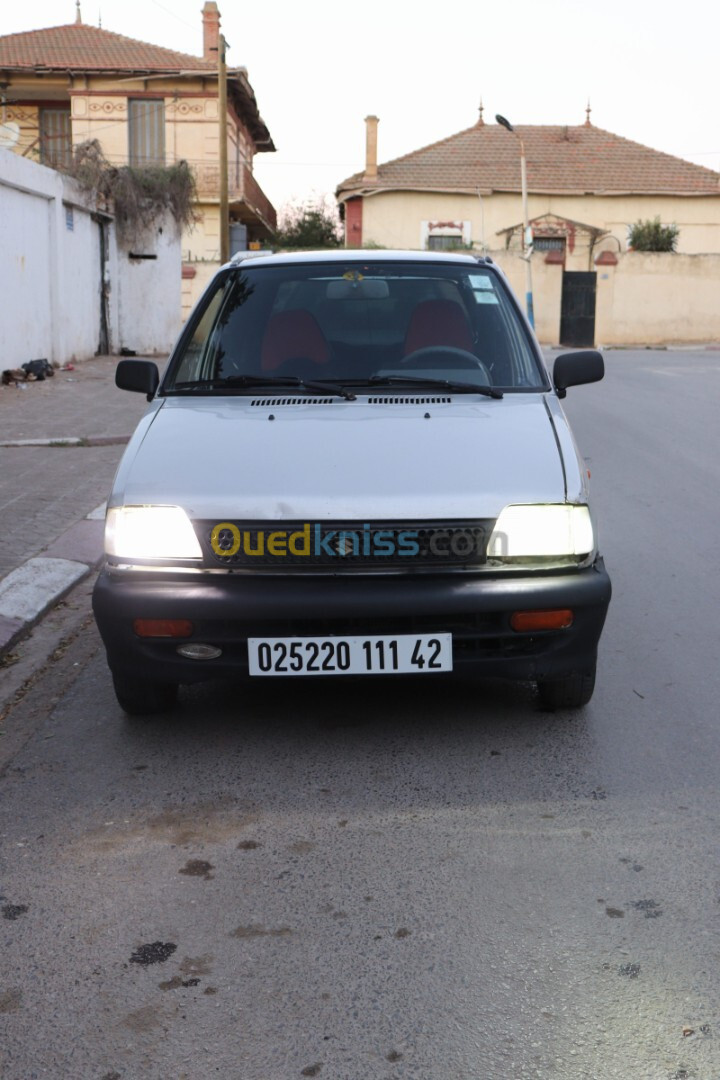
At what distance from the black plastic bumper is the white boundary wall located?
13.7m

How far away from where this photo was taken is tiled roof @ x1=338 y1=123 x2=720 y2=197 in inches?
1871

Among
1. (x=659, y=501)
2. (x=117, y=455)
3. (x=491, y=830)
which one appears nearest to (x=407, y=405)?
(x=491, y=830)

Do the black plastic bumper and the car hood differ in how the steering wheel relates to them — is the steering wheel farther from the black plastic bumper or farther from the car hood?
the black plastic bumper

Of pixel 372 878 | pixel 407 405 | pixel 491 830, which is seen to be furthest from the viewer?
pixel 407 405

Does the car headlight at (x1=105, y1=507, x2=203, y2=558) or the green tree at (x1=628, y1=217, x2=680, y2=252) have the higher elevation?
the green tree at (x1=628, y1=217, x2=680, y2=252)

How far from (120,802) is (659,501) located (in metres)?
6.16

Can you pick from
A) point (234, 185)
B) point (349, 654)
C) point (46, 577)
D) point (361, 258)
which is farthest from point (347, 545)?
point (234, 185)

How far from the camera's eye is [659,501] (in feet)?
29.6

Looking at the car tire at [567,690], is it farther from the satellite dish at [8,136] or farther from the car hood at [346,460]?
the satellite dish at [8,136]

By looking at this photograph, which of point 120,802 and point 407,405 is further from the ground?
point 407,405

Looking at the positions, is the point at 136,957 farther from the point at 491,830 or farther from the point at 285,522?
the point at 285,522

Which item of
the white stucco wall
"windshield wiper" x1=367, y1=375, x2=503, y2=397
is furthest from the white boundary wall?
"windshield wiper" x1=367, y1=375, x2=503, y2=397

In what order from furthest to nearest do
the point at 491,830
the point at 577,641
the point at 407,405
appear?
the point at 407,405
the point at 577,641
the point at 491,830

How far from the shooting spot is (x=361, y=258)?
554 centimetres
